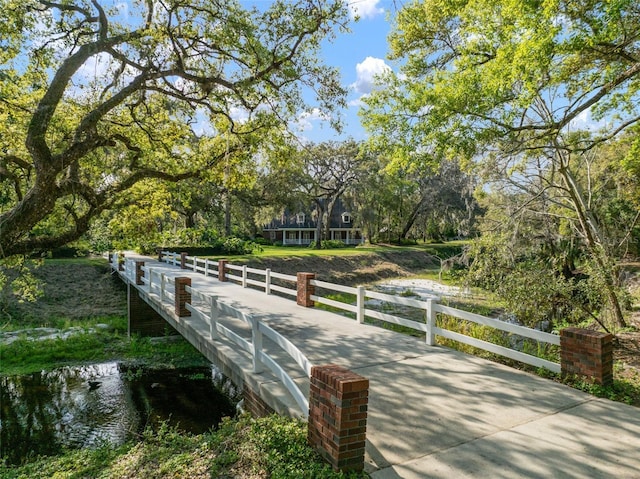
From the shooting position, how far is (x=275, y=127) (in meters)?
11.8

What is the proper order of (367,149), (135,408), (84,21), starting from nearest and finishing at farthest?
1. (84,21)
2. (135,408)
3. (367,149)

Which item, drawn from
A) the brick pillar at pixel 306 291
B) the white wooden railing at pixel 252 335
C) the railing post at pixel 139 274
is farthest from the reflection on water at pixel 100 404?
the railing post at pixel 139 274

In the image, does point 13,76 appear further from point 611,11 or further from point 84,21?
point 611,11

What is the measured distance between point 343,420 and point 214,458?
1454mm

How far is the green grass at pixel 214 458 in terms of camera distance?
12.5 ft

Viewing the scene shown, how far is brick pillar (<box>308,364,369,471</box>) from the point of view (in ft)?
12.1

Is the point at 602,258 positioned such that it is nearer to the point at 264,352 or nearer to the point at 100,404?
the point at 264,352

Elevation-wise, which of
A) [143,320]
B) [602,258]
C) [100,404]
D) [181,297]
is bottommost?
[100,404]

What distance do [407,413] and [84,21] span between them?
30.9ft

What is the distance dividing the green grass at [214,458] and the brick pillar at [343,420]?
0.12m

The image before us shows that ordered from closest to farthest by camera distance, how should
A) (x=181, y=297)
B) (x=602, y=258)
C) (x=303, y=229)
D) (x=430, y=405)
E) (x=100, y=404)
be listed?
(x=430, y=405)
(x=602, y=258)
(x=100, y=404)
(x=181, y=297)
(x=303, y=229)

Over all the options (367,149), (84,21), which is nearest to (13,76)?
(84,21)

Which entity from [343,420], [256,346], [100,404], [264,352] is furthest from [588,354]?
[100,404]

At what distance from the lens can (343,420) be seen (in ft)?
12.1
